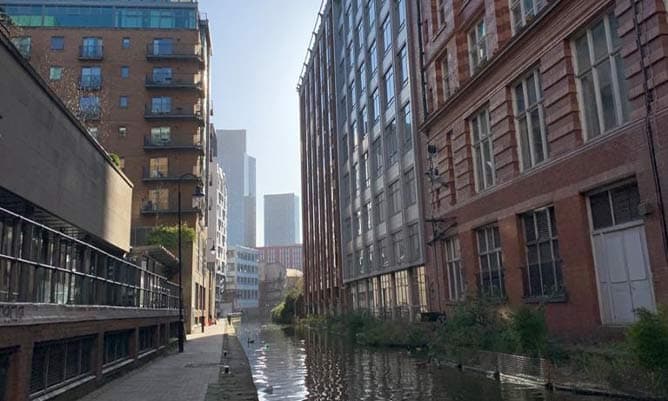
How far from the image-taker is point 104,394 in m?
12.9

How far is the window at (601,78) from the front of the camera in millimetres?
17047

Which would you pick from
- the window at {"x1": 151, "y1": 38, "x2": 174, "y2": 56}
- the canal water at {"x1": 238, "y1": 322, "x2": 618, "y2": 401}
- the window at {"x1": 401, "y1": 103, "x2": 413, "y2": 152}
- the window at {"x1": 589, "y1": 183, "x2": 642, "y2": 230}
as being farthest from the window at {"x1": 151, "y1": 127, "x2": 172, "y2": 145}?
the window at {"x1": 589, "y1": 183, "x2": 642, "y2": 230}

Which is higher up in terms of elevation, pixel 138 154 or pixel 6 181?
pixel 138 154

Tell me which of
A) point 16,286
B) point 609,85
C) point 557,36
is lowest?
point 16,286

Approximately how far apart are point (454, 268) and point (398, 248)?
10.6 metres

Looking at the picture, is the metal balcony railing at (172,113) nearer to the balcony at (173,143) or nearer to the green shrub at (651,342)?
→ the balcony at (173,143)

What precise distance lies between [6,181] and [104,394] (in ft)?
16.2

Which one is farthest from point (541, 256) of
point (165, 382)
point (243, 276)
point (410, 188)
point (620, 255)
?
point (243, 276)

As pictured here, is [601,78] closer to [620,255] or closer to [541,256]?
[620,255]

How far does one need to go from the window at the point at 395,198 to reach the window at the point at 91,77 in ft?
103

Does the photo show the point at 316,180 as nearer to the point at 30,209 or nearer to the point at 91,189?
the point at 91,189

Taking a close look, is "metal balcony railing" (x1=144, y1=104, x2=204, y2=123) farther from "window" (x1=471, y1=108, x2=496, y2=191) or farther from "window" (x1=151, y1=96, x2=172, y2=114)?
"window" (x1=471, y1=108, x2=496, y2=191)

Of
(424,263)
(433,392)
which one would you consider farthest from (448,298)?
(433,392)

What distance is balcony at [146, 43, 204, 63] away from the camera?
5772cm
